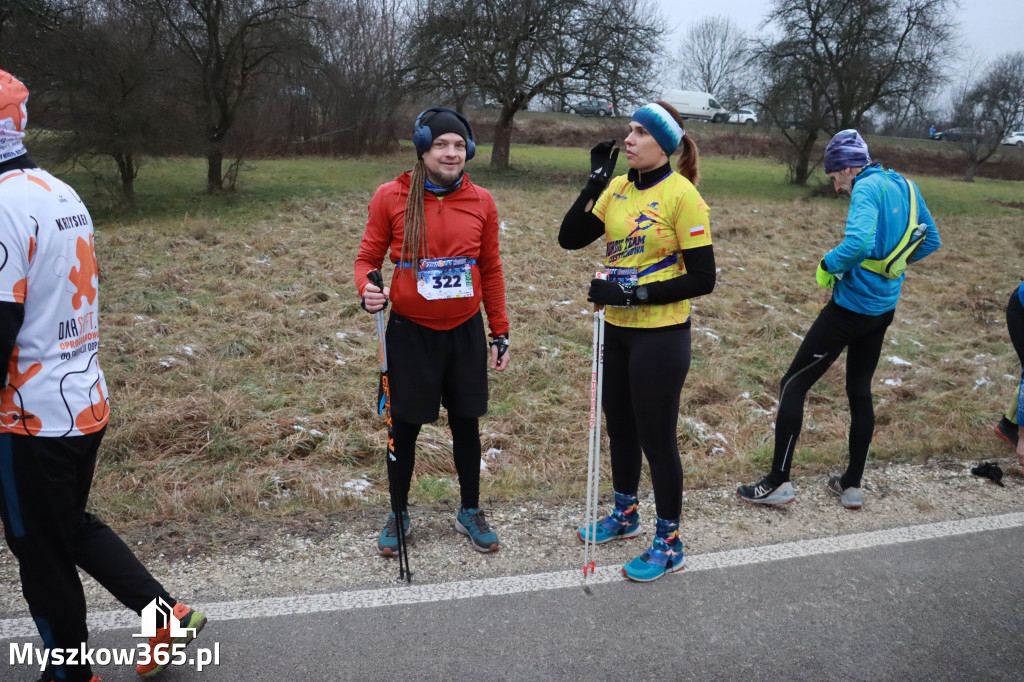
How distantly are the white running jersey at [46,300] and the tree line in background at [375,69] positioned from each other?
1348 cm

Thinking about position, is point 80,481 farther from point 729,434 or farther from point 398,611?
point 729,434

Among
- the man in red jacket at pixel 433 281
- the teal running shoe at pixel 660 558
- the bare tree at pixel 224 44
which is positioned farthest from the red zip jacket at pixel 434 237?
the bare tree at pixel 224 44

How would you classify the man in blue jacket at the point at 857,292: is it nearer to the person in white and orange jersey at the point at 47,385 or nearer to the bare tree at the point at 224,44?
the person in white and orange jersey at the point at 47,385

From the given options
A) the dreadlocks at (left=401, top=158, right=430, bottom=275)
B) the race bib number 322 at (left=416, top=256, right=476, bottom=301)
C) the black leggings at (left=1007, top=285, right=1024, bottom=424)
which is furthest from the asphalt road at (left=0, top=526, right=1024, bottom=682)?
the dreadlocks at (left=401, top=158, right=430, bottom=275)

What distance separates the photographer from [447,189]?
3.30 meters

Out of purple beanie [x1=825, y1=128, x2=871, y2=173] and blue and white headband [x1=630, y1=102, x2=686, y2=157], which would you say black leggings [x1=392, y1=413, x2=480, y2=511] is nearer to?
blue and white headband [x1=630, y1=102, x2=686, y2=157]

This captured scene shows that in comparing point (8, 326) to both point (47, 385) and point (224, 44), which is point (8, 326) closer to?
point (47, 385)

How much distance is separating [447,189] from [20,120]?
5.28 feet

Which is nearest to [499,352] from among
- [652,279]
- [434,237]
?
[434,237]

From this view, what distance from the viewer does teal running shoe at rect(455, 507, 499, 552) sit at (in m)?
3.56

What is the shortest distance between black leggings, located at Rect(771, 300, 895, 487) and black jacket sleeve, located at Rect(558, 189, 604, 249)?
149 centimetres

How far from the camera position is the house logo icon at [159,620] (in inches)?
103

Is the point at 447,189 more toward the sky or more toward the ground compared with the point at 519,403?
more toward the sky

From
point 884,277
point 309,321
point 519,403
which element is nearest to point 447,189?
point 884,277
